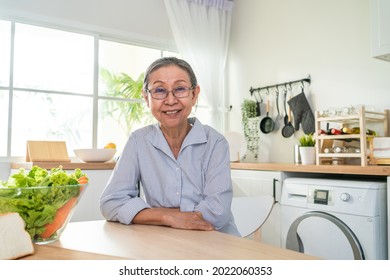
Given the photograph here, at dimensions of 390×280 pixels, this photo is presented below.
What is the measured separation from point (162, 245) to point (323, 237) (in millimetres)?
1455

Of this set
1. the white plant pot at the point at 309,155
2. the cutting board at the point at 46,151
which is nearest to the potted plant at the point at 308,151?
the white plant pot at the point at 309,155

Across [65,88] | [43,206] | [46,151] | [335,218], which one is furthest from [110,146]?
[43,206]

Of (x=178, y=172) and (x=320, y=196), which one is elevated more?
(x=178, y=172)

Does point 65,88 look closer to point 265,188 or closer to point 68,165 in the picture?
point 68,165

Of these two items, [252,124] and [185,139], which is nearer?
[185,139]

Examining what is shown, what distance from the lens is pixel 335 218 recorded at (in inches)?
76.4

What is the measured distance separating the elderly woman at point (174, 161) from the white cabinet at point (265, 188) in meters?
1.21

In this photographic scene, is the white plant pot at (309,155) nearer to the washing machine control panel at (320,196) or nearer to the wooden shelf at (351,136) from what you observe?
the wooden shelf at (351,136)

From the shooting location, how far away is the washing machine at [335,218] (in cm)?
179

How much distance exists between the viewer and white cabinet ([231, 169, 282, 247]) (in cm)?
235

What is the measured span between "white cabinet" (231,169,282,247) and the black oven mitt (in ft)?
1.97

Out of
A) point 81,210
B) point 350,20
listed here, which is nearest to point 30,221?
point 81,210

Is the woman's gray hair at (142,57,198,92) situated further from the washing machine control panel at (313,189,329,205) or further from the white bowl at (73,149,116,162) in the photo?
the white bowl at (73,149,116,162)

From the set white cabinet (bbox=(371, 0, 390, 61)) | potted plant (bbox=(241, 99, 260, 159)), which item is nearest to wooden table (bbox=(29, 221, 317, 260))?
white cabinet (bbox=(371, 0, 390, 61))
